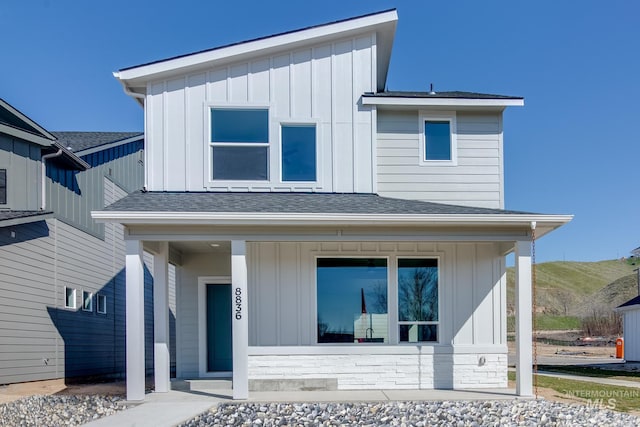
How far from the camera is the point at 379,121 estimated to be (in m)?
9.83

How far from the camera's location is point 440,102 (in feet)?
31.4

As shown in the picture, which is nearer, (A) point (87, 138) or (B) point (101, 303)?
(B) point (101, 303)

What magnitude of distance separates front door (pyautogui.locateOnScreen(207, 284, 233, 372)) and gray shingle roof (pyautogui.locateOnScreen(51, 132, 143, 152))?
5771mm

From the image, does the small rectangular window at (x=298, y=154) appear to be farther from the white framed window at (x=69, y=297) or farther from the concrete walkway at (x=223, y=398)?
the white framed window at (x=69, y=297)

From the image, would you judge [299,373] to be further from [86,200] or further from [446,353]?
[86,200]

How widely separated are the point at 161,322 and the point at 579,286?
6162cm

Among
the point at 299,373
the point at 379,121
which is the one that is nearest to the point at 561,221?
the point at 379,121

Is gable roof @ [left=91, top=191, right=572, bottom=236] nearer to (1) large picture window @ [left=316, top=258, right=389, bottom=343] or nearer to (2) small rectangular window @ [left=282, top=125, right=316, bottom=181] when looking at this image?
(2) small rectangular window @ [left=282, top=125, right=316, bottom=181]

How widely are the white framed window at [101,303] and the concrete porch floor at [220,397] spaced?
6037mm

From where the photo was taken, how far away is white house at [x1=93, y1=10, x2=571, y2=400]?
796 cm

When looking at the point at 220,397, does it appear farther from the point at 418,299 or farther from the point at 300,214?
the point at 418,299

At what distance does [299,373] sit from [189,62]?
561cm

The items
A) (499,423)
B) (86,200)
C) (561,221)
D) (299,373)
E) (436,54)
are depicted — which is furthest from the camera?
(436,54)

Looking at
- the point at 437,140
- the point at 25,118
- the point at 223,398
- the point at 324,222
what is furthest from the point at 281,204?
the point at 25,118
